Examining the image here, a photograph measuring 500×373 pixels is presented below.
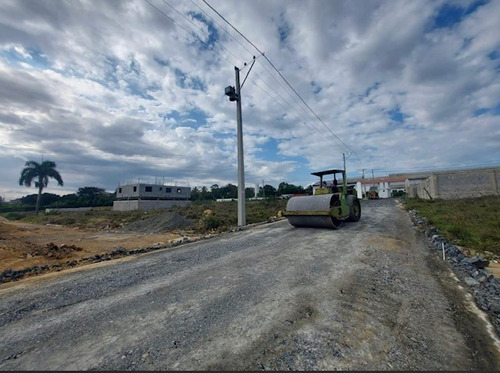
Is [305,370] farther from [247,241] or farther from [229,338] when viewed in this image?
[247,241]

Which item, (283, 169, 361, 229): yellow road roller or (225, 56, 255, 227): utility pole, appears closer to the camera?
(283, 169, 361, 229): yellow road roller

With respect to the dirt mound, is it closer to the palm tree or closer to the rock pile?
the rock pile

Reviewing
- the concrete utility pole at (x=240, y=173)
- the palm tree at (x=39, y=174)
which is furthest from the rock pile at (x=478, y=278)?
the palm tree at (x=39, y=174)

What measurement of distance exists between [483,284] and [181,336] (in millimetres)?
4794

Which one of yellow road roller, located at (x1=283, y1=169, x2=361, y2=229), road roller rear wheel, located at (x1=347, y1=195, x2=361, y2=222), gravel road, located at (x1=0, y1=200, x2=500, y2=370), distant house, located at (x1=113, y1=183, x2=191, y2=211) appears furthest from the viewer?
distant house, located at (x1=113, y1=183, x2=191, y2=211)

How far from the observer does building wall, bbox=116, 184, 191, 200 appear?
1703 inches

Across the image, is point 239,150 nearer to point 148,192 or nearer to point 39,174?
point 148,192

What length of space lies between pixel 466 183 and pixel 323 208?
2325 cm

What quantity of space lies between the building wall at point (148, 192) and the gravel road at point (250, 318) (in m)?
40.8

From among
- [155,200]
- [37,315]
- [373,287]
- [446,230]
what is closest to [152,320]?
[37,315]

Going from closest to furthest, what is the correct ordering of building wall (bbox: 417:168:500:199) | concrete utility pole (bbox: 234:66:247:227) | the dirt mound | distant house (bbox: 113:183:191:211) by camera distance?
1. concrete utility pole (bbox: 234:66:247:227)
2. the dirt mound
3. building wall (bbox: 417:168:500:199)
4. distant house (bbox: 113:183:191:211)

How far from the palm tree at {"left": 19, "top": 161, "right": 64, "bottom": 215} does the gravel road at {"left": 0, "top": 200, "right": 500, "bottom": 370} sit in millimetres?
50375

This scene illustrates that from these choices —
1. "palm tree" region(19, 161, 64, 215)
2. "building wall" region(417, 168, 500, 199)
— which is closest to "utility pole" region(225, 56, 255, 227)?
"building wall" region(417, 168, 500, 199)

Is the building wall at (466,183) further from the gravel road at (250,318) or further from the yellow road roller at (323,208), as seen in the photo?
the gravel road at (250,318)
